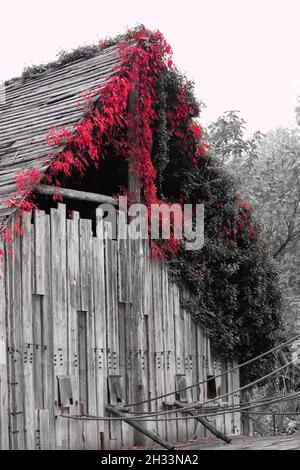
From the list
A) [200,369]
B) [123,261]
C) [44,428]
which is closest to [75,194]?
[123,261]

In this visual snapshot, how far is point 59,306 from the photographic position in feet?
39.7

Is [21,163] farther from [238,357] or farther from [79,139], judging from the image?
[238,357]

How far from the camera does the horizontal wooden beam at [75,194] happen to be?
12108 mm

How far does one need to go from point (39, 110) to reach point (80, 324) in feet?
10.9

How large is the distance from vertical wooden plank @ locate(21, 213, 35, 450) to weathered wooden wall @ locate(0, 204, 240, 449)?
0.01 m

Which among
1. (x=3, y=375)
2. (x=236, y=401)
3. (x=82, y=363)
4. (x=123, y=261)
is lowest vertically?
(x=236, y=401)

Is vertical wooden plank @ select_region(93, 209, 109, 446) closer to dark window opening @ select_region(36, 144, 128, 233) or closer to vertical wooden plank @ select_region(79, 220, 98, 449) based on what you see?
vertical wooden plank @ select_region(79, 220, 98, 449)

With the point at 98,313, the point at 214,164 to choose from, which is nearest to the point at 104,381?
the point at 98,313

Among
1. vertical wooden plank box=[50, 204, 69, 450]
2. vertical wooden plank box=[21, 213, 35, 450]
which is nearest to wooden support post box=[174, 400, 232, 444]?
vertical wooden plank box=[50, 204, 69, 450]

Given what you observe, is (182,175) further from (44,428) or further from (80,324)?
(44,428)

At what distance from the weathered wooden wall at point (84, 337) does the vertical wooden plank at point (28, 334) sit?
0.01 metres

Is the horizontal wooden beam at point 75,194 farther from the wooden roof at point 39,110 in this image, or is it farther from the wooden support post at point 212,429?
the wooden support post at point 212,429

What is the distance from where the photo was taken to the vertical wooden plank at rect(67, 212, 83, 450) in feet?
39.7
